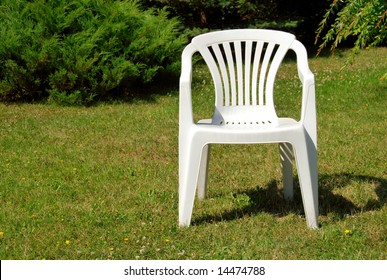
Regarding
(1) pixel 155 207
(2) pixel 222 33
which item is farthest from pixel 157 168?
(2) pixel 222 33

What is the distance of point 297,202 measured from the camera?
15.3ft

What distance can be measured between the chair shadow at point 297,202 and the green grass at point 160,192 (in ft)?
0.04

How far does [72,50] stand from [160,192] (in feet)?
11.9

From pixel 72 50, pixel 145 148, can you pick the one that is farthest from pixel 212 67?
pixel 72 50

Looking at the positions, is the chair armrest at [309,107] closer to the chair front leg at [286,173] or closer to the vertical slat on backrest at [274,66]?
the vertical slat on backrest at [274,66]

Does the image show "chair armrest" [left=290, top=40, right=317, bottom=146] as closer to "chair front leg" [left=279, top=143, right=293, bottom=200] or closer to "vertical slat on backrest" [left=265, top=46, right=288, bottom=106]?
"vertical slat on backrest" [left=265, top=46, right=288, bottom=106]

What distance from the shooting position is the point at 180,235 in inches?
161

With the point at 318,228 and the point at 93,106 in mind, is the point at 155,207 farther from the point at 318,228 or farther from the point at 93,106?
the point at 93,106

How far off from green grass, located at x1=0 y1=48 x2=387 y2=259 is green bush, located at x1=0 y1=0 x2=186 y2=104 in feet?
1.51

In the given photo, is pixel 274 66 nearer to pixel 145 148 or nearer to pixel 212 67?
pixel 212 67

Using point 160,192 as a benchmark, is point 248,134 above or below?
above

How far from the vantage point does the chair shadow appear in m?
4.43

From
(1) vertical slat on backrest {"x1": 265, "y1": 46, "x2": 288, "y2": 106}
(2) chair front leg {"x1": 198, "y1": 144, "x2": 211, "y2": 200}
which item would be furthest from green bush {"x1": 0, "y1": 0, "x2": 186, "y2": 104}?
(1) vertical slat on backrest {"x1": 265, "y1": 46, "x2": 288, "y2": 106}

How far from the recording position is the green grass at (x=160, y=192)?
12.9ft
